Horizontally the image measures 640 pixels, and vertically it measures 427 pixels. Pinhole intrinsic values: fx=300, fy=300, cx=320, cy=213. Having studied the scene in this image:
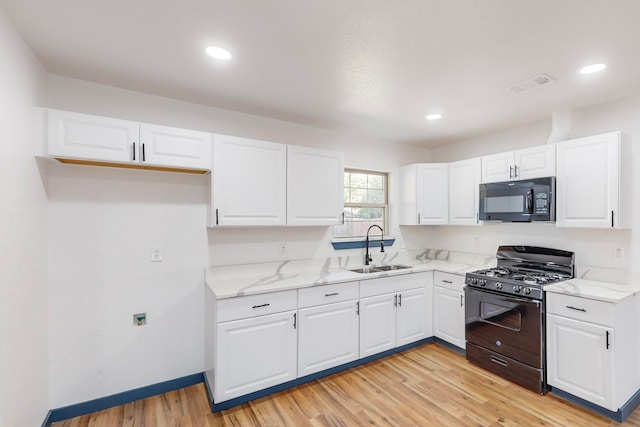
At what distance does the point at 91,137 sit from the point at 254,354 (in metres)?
1.99

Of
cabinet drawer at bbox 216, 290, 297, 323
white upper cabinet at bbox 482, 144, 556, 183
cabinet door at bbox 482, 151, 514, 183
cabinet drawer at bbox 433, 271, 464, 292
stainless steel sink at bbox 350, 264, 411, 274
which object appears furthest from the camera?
stainless steel sink at bbox 350, 264, 411, 274

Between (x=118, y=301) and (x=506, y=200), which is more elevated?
(x=506, y=200)

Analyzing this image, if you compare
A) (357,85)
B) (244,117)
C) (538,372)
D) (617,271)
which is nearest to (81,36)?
(244,117)

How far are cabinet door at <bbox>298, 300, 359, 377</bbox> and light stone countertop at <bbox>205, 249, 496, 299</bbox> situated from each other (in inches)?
10.5

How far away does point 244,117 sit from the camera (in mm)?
2957

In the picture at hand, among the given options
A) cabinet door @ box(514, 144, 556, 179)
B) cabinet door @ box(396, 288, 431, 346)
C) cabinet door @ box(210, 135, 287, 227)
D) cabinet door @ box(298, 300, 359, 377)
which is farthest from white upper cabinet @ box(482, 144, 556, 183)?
cabinet door @ box(210, 135, 287, 227)

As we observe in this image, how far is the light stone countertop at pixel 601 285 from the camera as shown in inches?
89.0

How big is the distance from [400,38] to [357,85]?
634mm

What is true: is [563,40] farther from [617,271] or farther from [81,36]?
[81,36]

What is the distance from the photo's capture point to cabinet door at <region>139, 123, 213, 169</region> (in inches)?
88.7

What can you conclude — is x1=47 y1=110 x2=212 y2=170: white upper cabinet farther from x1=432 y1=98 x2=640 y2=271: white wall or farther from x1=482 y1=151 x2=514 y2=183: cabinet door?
x1=432 y1=98 x2=640 y2=271: white wall

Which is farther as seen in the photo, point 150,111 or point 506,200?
point 506,200

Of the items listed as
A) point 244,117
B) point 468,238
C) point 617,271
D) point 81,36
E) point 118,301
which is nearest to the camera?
point 81,36

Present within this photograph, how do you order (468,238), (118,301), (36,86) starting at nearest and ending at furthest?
(36,86) → (118,301) → (468,238)
